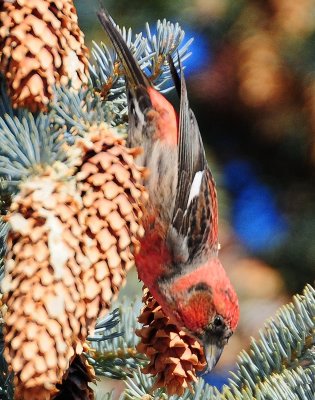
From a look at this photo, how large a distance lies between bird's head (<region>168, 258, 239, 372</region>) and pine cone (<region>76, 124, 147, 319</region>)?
Answer: 18.6 inches

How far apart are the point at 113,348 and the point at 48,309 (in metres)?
0.49

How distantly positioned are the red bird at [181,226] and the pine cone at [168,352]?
46 millimetres

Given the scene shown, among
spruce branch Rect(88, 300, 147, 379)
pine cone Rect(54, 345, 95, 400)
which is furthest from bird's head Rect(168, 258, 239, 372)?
pine cone Rect(54, 345, 95, 400)

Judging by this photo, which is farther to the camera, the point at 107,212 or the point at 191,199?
the point at 191,199

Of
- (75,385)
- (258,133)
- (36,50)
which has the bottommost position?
(75,385)

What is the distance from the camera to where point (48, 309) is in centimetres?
100

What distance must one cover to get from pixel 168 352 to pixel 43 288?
1.45 ft

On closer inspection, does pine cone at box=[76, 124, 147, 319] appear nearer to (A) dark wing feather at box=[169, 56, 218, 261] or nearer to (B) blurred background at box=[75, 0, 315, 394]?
(A) dark wing feather at box=[169, 56, 218, 261]

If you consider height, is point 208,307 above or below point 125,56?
below

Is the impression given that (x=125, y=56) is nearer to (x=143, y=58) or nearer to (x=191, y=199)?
(x=143, y=58)

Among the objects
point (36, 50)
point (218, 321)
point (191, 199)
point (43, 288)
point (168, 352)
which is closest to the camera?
point (43, 288)

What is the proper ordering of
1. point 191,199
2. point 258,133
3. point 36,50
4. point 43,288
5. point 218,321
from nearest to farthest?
1. point 43,288
2. point 36,50
3. point 218,321
4. point 191,199
5. point 258,133

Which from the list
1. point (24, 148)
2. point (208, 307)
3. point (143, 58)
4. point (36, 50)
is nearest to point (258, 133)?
point (208, 307)

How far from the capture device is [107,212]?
1.10 meters
